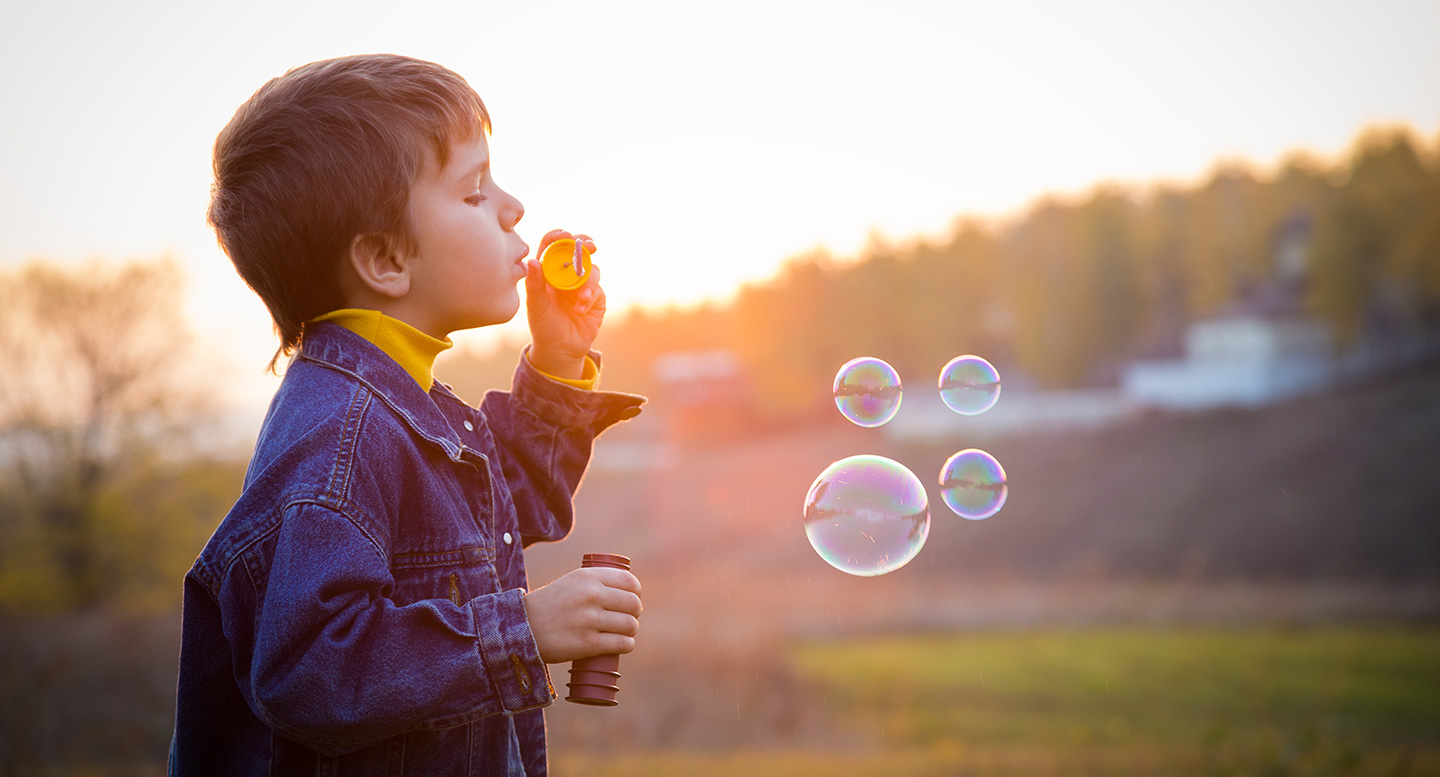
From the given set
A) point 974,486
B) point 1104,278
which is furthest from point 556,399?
point 1104,278

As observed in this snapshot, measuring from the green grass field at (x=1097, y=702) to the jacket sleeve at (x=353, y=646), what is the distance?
5440 millimetres

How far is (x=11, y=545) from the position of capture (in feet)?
61.2

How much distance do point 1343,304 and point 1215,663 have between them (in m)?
19.7

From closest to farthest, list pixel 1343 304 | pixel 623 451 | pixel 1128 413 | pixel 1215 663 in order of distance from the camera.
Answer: pixel 1215 663, pixel 1343 304, pixel 1128 413, pixel 623 451

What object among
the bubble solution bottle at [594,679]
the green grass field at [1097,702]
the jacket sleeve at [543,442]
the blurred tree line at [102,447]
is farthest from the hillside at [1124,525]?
the bubble solution bottle at [594,679]

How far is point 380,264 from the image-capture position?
1669 millimetres

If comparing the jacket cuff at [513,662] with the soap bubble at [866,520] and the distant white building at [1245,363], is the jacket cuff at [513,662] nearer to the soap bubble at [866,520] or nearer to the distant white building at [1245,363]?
the soap bubble at [866,520]

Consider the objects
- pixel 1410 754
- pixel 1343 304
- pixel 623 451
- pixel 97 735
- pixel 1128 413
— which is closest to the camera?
pixel 1410 754

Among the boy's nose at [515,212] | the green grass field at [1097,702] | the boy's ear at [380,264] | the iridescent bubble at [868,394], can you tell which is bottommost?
the green grass field at [1097,702]

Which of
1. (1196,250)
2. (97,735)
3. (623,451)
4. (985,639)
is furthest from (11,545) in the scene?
(1196,250)

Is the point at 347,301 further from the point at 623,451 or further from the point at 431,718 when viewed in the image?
the point at 623,451

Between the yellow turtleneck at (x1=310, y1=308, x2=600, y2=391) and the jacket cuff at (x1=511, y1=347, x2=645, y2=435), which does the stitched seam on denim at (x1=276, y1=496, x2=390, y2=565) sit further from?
the jacket cuff at (x1=511, y1=347, x2=645, y2=435)

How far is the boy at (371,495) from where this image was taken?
53.7 inches

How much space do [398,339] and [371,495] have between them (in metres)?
0.32
